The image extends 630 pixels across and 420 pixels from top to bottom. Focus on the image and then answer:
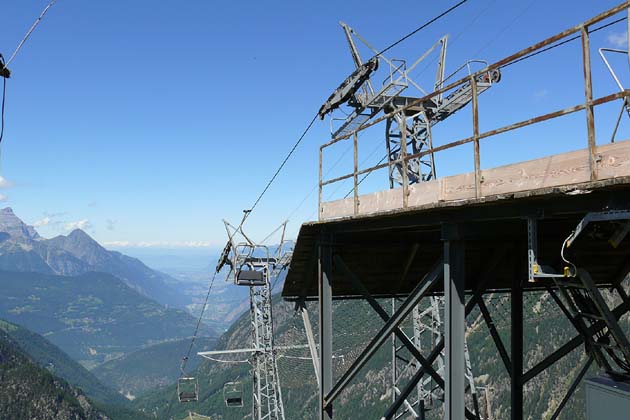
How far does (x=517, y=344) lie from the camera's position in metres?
11.8

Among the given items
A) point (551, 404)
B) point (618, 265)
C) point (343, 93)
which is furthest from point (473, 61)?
point (551, 404)

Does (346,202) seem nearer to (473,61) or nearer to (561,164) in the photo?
(561,164)

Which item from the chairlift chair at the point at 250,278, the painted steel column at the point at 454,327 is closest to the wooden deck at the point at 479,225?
the painted steel column at the point at 454,327

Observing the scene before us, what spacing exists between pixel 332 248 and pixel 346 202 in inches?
42.0

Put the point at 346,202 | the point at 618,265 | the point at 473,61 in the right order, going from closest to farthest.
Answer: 1. the point at 346,202
2. the point at 618,265
3. the point at 473,61

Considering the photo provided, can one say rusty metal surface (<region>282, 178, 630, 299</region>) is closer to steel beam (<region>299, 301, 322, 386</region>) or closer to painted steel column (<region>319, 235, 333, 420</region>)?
painted steel column (<region>319, 235, 333, 420</region>)

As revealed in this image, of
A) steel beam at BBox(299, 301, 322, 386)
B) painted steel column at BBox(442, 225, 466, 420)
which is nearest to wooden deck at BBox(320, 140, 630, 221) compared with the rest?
painted steel column at BBox(442, 225, 466, 420)

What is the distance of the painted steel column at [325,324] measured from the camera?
1151cm

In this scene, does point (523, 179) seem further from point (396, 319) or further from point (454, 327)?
point (396, 319)

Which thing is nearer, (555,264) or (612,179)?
(612,179)

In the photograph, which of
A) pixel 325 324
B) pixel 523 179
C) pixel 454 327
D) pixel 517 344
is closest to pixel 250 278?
pixel 325 324

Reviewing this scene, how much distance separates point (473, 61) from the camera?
24.4 metres

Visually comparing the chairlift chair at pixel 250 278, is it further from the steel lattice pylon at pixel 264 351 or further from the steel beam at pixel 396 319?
the steel beam at pixel 396 319

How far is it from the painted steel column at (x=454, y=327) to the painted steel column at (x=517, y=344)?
3945mm
